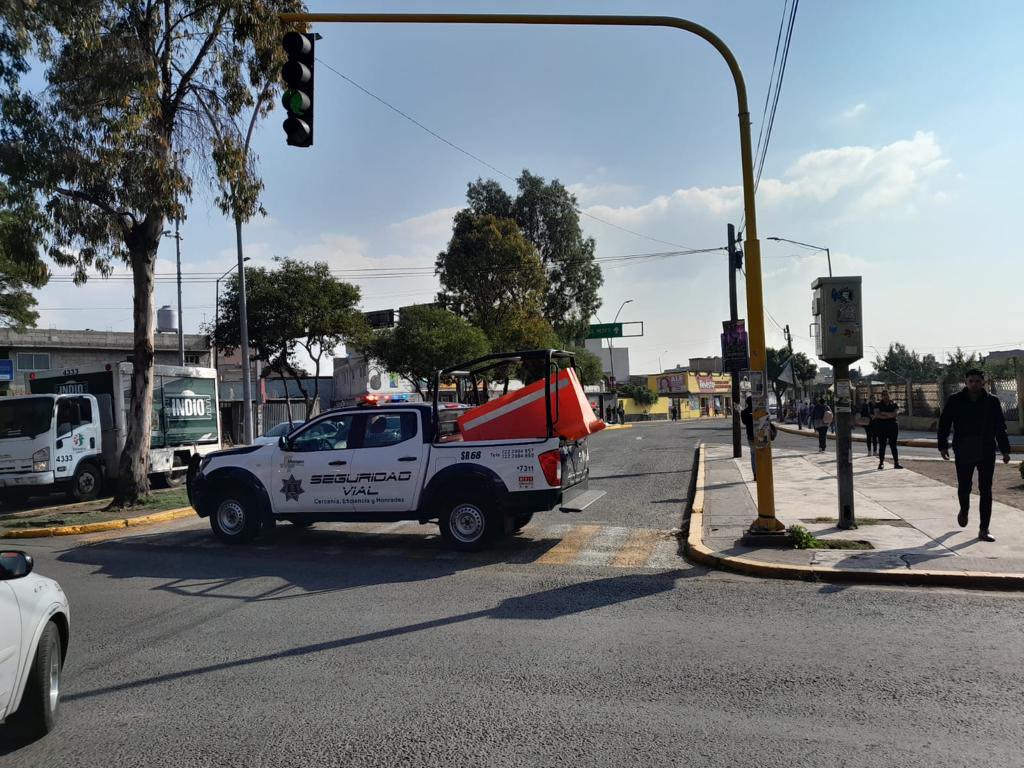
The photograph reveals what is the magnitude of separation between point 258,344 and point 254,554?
84.4 feet

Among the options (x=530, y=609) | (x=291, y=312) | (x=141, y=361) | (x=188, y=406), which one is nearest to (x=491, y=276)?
(x=291, y=312)

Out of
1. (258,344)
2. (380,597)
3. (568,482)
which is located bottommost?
(380,597)

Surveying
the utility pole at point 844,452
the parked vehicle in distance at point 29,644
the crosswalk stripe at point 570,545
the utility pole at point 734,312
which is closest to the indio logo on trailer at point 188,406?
the crosswalk stripe at point 570,545

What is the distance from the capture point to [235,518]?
1057 centimetres

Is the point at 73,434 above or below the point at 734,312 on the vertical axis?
below

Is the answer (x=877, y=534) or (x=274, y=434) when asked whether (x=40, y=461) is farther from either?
(x=877, y=534)

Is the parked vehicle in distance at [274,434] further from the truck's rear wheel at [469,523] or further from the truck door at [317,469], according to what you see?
the truck's rear wheel at [469,523]

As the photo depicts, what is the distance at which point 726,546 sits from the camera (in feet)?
30.0

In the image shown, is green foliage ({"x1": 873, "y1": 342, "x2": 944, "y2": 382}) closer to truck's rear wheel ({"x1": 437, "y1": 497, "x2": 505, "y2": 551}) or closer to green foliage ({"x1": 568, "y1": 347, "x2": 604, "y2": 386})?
green foliage ({"x1": 568, "y1": 347, "x2": 604, "y2": 386})

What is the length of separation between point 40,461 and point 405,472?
964 cm

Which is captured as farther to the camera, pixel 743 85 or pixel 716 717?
pixel 743 85

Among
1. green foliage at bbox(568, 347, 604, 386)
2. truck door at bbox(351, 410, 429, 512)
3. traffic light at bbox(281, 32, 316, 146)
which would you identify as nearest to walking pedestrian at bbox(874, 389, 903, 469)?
truck door at bbox(351, 410, 429, 512)

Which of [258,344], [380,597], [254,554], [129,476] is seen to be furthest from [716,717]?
[258,344]

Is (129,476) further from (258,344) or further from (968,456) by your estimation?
(258,344)
